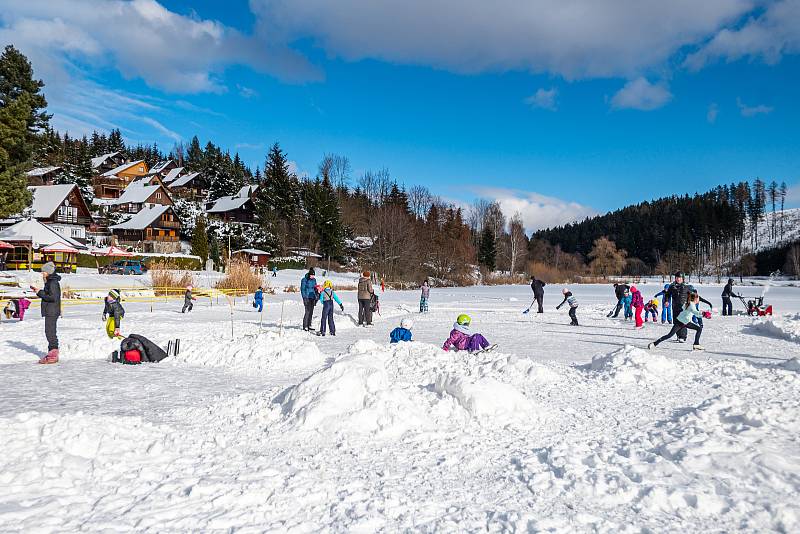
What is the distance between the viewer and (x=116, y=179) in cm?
8288

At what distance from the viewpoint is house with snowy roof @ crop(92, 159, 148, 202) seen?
77.0m

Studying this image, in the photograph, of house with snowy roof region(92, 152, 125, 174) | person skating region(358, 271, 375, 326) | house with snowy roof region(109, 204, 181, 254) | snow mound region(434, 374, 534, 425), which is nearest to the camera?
snow mound region(434, 374, 534, 425)

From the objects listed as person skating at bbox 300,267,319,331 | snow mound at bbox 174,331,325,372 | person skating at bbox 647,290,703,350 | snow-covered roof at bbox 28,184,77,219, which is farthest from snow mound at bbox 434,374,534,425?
snow-covered roof at bbox 28,184,77,219

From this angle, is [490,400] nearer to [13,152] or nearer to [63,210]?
[13,152]

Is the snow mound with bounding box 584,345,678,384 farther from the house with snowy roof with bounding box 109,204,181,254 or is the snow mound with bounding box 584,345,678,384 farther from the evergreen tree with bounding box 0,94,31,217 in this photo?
the house with snowy roof with bounding box 109,204,181,254

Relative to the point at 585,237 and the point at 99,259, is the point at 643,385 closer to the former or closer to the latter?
the point at 99,259

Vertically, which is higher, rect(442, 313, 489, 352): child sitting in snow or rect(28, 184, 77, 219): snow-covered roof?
rect(28, 184, 77, 219): snow-covered roof

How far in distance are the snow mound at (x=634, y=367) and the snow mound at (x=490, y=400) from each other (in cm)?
268

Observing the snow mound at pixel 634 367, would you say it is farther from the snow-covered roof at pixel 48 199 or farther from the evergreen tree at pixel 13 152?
the snow-covered roof at pixel 48 199

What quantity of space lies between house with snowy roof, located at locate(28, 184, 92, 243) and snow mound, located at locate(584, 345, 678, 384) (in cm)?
5916

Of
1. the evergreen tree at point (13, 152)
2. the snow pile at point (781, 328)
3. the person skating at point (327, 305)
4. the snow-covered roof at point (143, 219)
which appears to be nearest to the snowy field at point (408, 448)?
the person skating at point (327, 305)

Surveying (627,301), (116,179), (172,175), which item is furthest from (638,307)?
(172,175)

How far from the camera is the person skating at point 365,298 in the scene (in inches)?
616

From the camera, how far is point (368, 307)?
1661 centimetres
